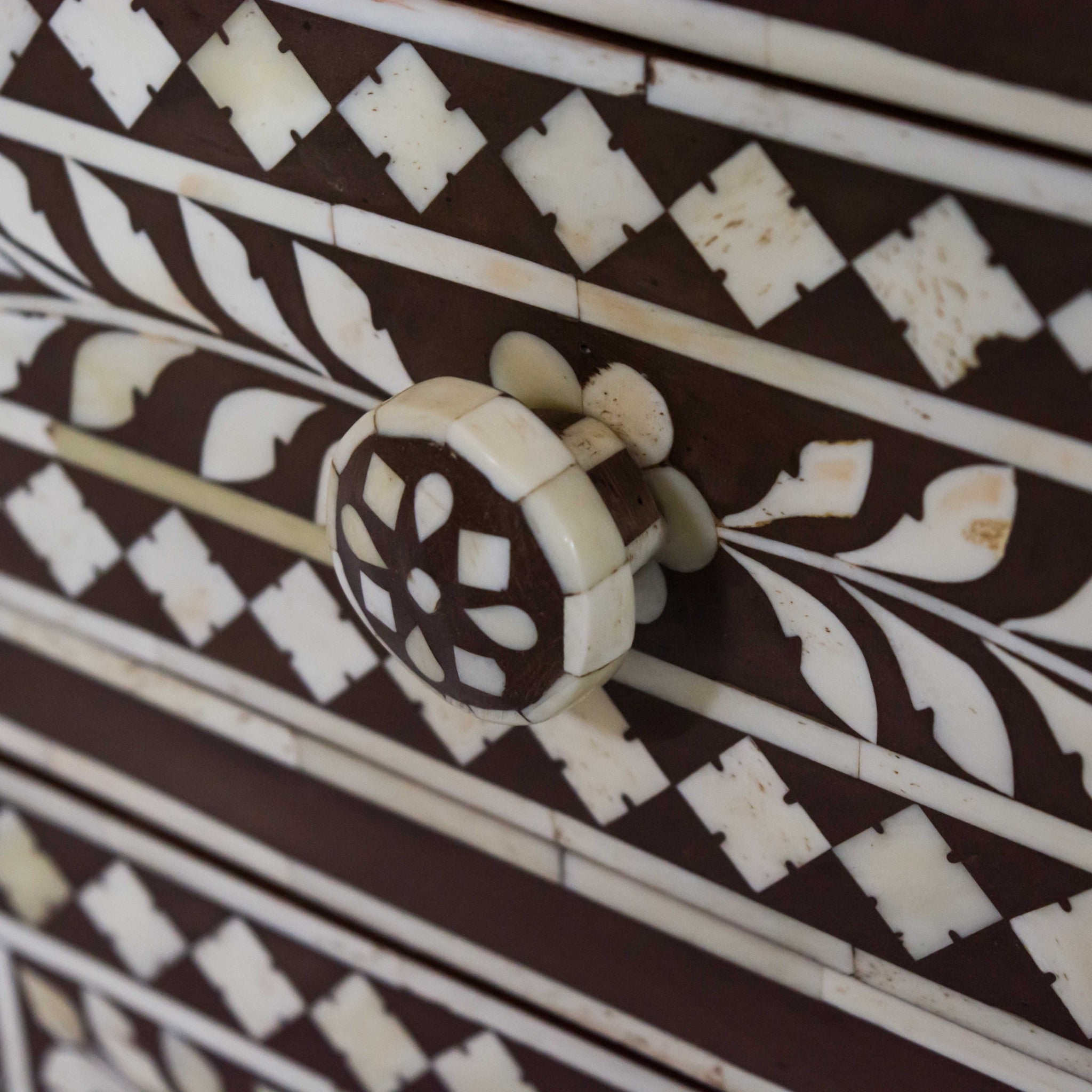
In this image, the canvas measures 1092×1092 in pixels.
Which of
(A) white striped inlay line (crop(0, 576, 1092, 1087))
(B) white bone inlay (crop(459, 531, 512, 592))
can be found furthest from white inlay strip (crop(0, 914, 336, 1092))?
(B) white bone inlay (crop(459, 531, 512, 592))

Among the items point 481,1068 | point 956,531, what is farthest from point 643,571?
point 481,1068

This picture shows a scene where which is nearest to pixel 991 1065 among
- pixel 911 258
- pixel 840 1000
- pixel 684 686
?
pixel 840 1000

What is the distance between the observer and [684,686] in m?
0.45

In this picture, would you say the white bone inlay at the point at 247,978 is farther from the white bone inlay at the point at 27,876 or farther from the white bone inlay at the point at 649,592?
the white bone inlay at the point at 649,592

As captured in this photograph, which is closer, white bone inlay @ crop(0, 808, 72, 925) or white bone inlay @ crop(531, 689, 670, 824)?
white bone inlay @ crop(531, 689, 670, 824)

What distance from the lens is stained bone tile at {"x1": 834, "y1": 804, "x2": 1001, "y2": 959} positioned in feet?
1.38

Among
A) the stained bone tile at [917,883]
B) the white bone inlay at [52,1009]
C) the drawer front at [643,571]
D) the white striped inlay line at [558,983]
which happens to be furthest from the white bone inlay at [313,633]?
the white bone inlay at [52,1009]

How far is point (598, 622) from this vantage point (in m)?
0.37

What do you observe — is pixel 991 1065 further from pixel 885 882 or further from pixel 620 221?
pixel 620 221

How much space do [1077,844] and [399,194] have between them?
1.04ft

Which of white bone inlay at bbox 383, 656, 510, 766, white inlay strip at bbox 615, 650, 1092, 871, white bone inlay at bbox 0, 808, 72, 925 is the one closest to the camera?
white inlay strip at bbox 615, 650, 1092, 871

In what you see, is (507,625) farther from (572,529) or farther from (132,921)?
(132,921)

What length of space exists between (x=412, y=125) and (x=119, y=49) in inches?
5.1

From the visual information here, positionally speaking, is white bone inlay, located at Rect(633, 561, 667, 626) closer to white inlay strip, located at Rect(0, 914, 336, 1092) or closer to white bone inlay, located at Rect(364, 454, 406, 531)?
white bone inlay, located at Rect(364, 454, 406, 531)
